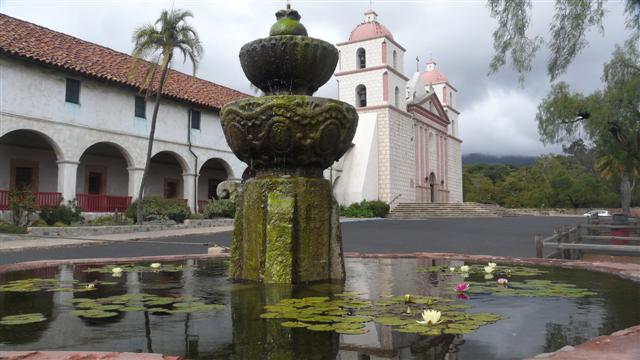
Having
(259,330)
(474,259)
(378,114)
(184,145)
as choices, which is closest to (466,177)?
(378,114)

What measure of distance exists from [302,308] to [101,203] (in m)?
18.4

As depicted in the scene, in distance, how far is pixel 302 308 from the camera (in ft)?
9.72

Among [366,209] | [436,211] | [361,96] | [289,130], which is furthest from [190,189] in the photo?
[289,130]

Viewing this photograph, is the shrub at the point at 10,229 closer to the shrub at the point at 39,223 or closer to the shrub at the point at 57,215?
the shrub at the point at 39,223

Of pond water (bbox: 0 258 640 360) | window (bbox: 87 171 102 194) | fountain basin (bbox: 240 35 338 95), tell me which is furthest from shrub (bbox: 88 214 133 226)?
fountain basin (bbox: 240 35 338 95)

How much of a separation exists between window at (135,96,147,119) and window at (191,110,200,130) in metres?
2.64

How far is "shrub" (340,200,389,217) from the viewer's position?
29.1 m

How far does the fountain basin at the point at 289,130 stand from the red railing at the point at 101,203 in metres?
16.0

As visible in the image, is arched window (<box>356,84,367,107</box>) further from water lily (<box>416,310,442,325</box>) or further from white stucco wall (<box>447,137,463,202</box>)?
water lily (<box>416,310,442,325</box>)

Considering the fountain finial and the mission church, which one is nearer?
the fountain finial

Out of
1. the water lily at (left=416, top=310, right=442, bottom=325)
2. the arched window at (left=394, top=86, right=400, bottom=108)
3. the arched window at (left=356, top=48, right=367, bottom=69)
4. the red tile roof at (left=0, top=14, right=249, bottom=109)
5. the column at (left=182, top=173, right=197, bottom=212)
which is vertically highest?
the arched window at (left=356, top=48, right=367, bottom=69)

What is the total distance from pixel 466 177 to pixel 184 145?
178 feet

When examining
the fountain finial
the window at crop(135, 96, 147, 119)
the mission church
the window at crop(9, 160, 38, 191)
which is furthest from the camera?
the window at crop(135, 96, 147, 119)

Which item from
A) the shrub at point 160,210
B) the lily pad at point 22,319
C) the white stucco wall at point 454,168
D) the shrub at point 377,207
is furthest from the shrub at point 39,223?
the white stucco wall at point 454,168
